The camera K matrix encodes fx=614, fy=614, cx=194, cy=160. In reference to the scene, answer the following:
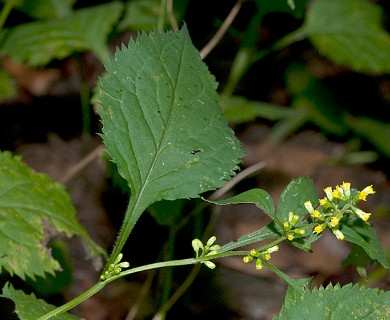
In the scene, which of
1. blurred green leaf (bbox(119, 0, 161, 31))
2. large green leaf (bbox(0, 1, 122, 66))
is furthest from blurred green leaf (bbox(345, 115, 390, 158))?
large green leaf (bbox(0, 1, 122, 66))

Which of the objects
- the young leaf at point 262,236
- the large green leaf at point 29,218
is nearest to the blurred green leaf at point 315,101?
the large green leaf at point 29,218

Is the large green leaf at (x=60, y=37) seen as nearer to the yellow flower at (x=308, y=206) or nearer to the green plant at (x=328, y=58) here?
the green plant at (x=328, y=58)

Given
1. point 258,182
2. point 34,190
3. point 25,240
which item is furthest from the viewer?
point 258,182

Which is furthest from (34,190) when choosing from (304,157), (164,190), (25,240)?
(304,157)

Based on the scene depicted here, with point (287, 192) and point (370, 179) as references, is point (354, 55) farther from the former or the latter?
point (287, 192)

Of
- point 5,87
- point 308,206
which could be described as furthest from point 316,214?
point 5,87

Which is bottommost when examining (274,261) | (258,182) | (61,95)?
(274,261)

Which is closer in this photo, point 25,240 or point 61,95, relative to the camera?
point 25,240
